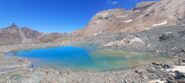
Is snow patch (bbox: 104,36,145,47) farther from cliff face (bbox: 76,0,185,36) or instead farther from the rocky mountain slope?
the rocky mountain slope

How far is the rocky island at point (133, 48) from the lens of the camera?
1045 inches

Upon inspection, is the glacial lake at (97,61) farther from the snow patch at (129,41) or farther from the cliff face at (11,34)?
the cliff face at (11,34)

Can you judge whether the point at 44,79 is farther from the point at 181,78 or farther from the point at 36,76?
the point at 181,78

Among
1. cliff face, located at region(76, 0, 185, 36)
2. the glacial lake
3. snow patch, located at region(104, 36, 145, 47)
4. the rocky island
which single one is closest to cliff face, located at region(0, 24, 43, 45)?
the rocky island

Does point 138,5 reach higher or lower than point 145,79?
higher

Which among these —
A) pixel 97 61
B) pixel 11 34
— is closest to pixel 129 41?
pixel 97 61

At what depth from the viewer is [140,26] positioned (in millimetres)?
100688

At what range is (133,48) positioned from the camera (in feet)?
194

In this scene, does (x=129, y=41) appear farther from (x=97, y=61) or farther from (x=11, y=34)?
(x=11, y=34)

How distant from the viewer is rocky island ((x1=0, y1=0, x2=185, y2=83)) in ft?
87.0

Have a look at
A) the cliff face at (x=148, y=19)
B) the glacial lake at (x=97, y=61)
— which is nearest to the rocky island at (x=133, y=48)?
the cliff face at (x=148, y=19)

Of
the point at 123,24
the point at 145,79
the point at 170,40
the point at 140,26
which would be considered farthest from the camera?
the point at 123,24

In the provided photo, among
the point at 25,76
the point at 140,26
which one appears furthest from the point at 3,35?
the point at 25,76

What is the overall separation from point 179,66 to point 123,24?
3381 inches
